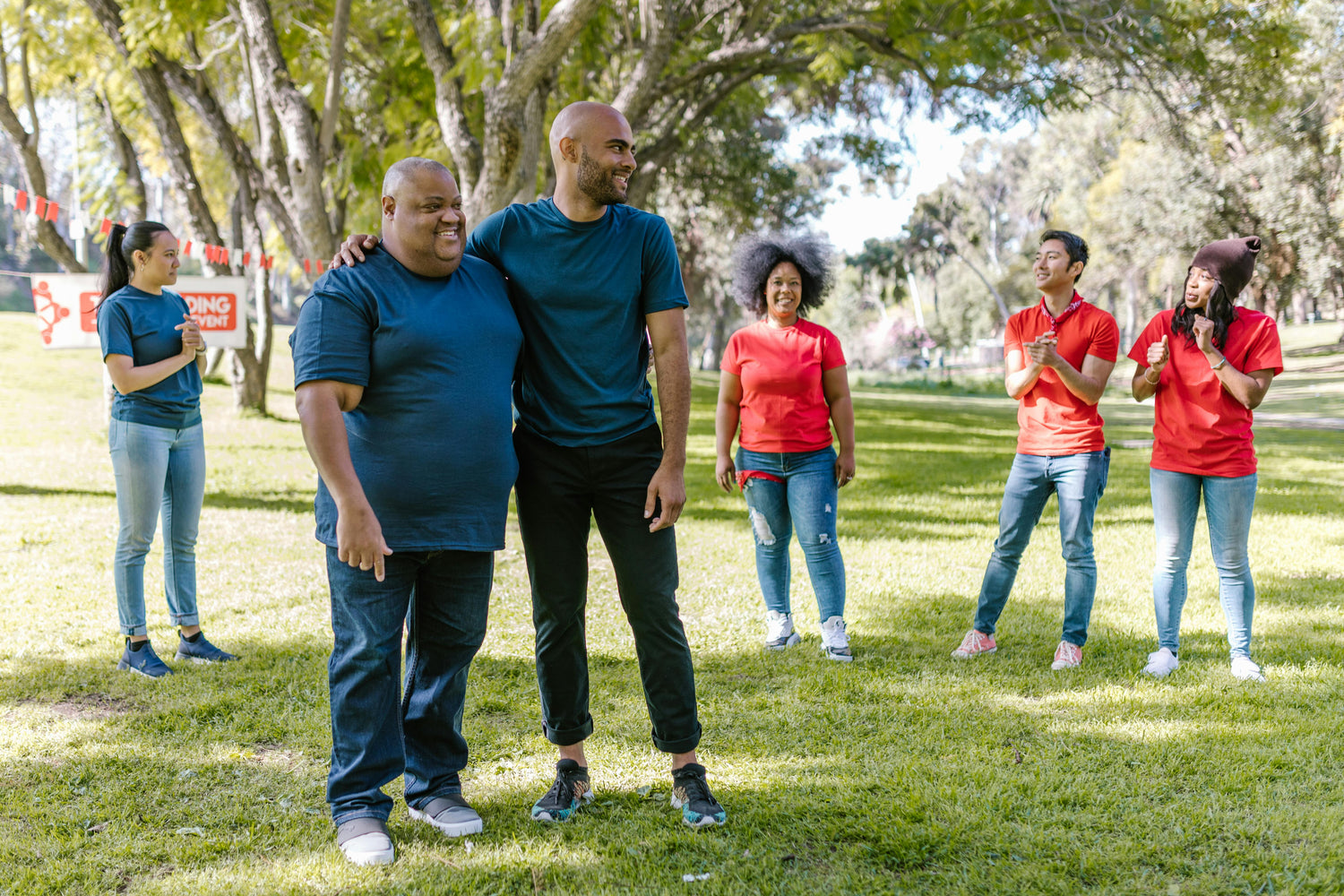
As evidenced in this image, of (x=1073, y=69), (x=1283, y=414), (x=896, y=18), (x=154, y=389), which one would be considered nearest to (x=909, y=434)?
(x=1073, y=69)

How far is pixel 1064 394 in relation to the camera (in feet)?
16.6

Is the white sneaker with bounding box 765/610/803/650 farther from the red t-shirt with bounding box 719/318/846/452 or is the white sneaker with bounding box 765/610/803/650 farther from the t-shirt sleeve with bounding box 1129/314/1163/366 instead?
the t-shirt sleeve with bounding box 1129/314/1163/366

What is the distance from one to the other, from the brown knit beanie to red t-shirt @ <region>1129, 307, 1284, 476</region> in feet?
0.49

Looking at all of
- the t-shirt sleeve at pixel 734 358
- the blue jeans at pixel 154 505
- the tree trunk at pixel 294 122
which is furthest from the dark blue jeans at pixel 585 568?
the tree trunk at pixel 294 122

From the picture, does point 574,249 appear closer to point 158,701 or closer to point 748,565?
point 158,701

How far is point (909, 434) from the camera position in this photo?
18422mm

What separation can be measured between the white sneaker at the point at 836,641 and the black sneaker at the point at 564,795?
200 cm

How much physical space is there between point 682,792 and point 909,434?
609 inches

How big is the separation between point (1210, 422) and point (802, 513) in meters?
1.95

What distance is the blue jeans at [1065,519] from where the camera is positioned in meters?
5.01

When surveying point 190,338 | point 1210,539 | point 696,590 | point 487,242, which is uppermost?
point 487,242

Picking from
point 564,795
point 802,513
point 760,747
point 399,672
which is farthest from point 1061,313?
point 399,672

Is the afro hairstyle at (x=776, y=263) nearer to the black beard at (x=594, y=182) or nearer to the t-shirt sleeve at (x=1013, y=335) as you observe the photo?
the t-shirt sleeve at (x=1013, y=335)

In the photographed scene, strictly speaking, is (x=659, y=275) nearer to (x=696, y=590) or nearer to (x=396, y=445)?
(x=396, y=445)
